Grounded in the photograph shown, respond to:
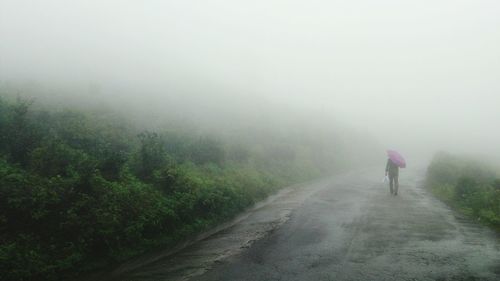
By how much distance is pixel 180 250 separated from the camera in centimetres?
1051

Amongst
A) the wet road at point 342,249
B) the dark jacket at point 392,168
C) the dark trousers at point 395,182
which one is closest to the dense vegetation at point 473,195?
the wet road at point 342,249

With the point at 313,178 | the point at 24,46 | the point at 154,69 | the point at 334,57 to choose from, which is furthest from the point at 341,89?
the point at 313,178

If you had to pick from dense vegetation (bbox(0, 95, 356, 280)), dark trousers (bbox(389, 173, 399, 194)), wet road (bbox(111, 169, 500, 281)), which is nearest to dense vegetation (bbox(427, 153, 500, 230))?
wet road (bbox(111, 169, 500, 281))

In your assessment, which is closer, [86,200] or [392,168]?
[86,200]

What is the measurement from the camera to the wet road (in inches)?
309

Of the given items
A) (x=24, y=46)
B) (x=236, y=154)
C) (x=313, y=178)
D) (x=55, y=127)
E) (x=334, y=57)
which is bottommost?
(x=313, y=178)

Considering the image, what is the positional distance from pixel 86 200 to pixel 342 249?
637 cm

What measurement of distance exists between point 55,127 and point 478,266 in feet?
51.6

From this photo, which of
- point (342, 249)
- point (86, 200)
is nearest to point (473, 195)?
point (342, 249)

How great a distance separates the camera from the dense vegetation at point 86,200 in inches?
320

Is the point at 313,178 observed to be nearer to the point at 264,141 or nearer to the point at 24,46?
the point at 264,141

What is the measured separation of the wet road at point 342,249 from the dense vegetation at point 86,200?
1.06 meters

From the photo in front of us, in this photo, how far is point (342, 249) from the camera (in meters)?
9.46

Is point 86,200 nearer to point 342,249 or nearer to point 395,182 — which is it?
point 342,249
